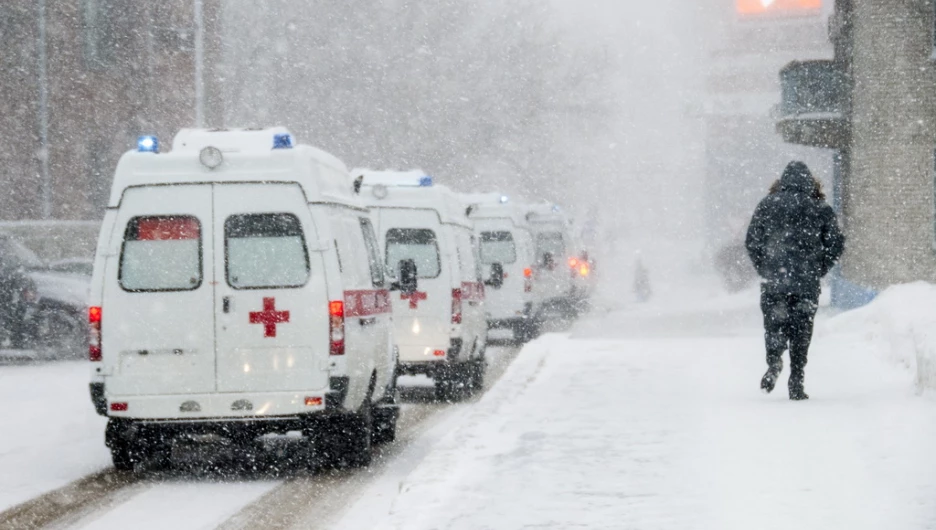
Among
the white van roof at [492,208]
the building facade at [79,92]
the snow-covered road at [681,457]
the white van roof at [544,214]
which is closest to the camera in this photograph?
the snow-covered road at [681,457]

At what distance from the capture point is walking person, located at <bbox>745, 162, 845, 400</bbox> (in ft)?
39.1

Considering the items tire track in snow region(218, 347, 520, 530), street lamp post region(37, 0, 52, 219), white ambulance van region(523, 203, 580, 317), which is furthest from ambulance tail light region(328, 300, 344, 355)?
street lamp post region(37, 0, 52, 219)

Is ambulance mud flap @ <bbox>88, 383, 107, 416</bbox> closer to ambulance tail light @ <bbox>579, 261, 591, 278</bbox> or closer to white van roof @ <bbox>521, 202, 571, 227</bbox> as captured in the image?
white van roof @ <bbox>521, 202, 571, 227</bbox>

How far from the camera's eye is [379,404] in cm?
1146

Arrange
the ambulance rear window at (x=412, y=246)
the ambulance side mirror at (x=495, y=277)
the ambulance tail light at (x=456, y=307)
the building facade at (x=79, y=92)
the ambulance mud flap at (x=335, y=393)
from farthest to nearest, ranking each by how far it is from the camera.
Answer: the building facade at (x=79, y=92) < the ambulance side mirror at (x=495, y=277) < the ambulance rear window at (x=412, y=246) < the ambulance tail light at (x=456, y=307) < the ambulance mud flap at (x=335, y=393)

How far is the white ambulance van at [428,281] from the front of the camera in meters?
15.3

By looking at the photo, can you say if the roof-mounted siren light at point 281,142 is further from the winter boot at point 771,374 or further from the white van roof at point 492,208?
the white van roof at point 492,208

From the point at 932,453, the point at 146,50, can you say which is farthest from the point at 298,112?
the point at 932,453

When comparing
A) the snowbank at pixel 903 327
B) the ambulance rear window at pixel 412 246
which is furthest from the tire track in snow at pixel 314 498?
the snowbank at pixel 903 327

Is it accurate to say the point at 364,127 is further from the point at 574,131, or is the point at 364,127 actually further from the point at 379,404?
the point at 379,404

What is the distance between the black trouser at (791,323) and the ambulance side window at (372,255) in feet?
9.85

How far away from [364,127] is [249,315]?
41.6 m

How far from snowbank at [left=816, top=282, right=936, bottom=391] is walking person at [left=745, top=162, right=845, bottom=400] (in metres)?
0.95

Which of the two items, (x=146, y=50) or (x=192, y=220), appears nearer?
(x=192, y=220)
